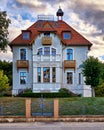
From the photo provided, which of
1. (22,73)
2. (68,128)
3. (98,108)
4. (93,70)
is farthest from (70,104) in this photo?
(22,73)

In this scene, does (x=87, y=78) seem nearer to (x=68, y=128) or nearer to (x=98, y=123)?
(x=98, y=123)

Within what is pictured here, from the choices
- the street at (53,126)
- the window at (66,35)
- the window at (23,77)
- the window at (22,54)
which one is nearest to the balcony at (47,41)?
the window at (66,35)

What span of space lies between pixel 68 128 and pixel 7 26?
26464 millimetres

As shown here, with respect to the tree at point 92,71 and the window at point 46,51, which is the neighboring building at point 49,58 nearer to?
the window at point 46,51

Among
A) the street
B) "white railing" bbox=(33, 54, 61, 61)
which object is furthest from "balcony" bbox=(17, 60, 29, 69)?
the street

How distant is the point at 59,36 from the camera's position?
49781 mm

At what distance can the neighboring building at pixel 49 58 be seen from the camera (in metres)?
49.0

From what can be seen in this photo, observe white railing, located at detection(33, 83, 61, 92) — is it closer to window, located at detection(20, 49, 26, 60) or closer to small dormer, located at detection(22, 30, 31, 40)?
window, located at detection(20, 49, 26, 60)

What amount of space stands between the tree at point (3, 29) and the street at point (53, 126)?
23.2 meters

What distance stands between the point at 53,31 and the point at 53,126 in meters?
28.3

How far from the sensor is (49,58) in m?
48.9

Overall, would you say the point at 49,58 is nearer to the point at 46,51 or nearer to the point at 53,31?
the point at 46,51

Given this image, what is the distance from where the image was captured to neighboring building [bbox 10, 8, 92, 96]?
49.0 m

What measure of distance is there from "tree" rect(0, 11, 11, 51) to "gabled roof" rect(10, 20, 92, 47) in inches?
189
